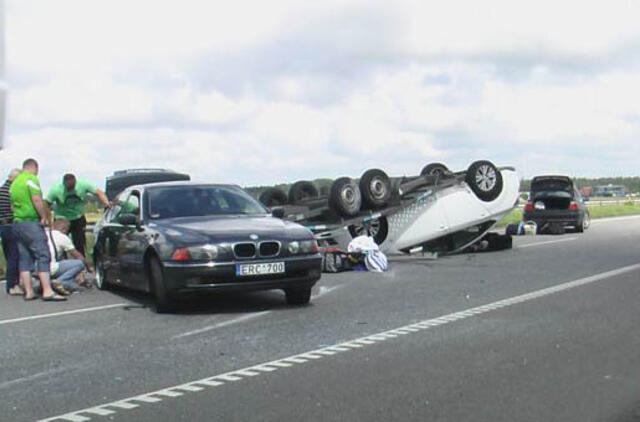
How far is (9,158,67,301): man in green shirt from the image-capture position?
33.6 feet

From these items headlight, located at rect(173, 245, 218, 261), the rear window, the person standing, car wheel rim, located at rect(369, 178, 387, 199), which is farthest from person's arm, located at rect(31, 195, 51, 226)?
the rear window

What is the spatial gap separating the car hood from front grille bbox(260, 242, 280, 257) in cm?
6

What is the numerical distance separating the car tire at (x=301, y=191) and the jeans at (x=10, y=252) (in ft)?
22.4

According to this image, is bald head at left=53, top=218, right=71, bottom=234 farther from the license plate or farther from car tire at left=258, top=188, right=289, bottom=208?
→ car tire at left=258, top=188, right=289, bottom=208

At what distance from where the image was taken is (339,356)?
6664 mm

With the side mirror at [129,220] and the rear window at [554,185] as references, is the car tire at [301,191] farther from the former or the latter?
the rear window at [554,185]

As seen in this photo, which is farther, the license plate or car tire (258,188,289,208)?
car tire (258,188,289,208)

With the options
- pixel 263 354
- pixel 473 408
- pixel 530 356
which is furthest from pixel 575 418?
pixel 263 354

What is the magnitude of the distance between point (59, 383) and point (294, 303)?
4.13m

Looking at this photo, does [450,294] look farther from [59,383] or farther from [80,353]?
[59,383]

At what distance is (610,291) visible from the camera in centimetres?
1057

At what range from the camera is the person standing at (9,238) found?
36.2ft

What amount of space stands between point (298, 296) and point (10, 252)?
4.35 metres

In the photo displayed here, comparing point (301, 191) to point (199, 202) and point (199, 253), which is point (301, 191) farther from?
point (199, 253)
